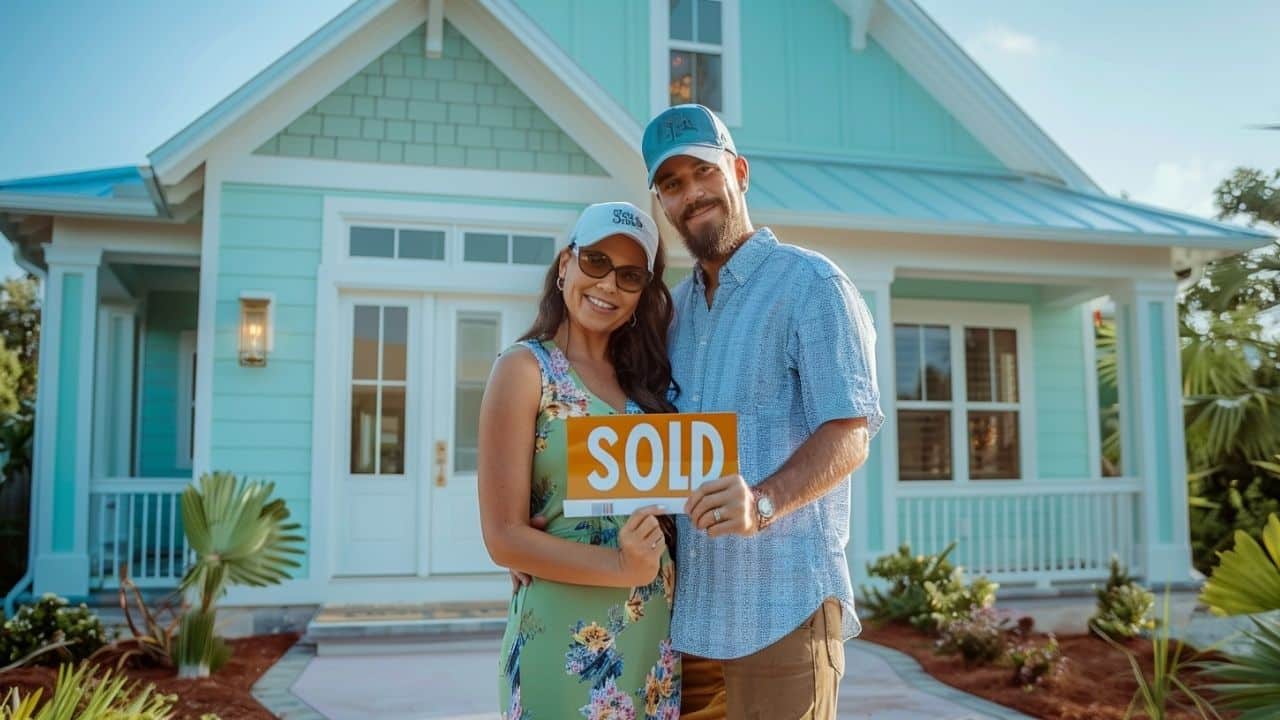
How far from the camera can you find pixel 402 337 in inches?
273

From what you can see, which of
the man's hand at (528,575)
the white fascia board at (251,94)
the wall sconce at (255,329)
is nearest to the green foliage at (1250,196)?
the white fascia board at (251,94)

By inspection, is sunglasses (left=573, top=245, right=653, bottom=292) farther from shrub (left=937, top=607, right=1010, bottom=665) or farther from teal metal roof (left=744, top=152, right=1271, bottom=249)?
teal metal roof (left=744, top=152, right=1271, bottom=249)

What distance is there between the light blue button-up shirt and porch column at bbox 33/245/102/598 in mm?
6348

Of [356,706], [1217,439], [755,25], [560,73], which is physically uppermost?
[755,25]

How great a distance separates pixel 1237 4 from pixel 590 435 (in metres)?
13.8

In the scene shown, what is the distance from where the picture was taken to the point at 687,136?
2096mm

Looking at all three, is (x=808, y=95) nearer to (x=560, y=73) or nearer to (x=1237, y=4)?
(x=560, y=73)

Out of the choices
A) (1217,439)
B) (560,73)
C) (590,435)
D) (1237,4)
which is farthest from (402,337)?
(1237,4)

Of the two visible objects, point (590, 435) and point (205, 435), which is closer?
point (590, 435)

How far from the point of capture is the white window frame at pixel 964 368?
934 centimetres

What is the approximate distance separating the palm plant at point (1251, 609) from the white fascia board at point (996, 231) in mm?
4173

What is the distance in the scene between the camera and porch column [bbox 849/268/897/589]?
24.3 ft

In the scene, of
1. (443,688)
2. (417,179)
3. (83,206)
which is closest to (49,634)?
(443,688)

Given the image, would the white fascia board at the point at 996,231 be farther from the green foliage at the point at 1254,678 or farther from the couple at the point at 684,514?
the couple at the point at 684,514
